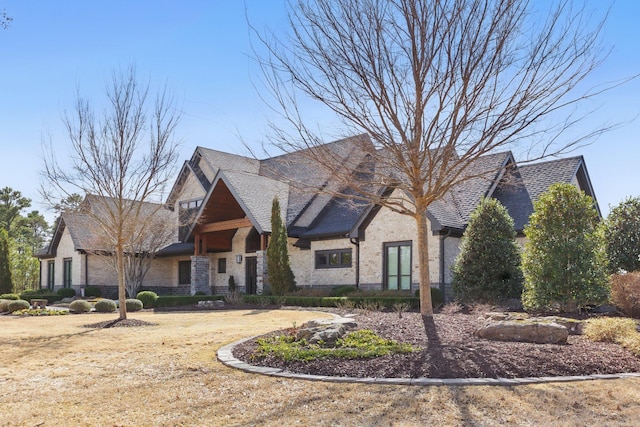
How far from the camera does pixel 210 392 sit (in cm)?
703

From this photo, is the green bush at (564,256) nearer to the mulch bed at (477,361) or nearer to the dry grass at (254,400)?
the mulch bed at (477,361)

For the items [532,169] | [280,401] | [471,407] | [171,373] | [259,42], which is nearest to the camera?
[471,407]

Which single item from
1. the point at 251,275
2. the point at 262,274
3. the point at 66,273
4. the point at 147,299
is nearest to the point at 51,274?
the point at 66,273

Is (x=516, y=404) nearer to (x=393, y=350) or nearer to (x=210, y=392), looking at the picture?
(x=393, y=350)

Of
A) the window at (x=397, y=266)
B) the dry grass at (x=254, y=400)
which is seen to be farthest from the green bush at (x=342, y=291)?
the dry grass at (x=254, y=400)

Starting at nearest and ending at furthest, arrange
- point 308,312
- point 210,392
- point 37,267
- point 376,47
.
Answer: point 210,392 < point 376,47 < point 308,312 < point 37,267

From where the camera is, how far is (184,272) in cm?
3575

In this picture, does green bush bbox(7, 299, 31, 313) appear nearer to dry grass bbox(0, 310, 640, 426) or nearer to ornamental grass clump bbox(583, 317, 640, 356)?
dry grass bbox(0, 310, 640, 426)

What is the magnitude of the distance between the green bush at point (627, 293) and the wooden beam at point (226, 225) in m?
17.3

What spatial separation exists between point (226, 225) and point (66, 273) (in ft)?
44.1

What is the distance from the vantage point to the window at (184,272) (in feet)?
116

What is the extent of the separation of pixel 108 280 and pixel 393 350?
2983 centimetres

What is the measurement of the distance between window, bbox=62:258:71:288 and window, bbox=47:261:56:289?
1.58m

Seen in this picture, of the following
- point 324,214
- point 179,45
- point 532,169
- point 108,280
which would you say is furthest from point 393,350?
point 108,280
